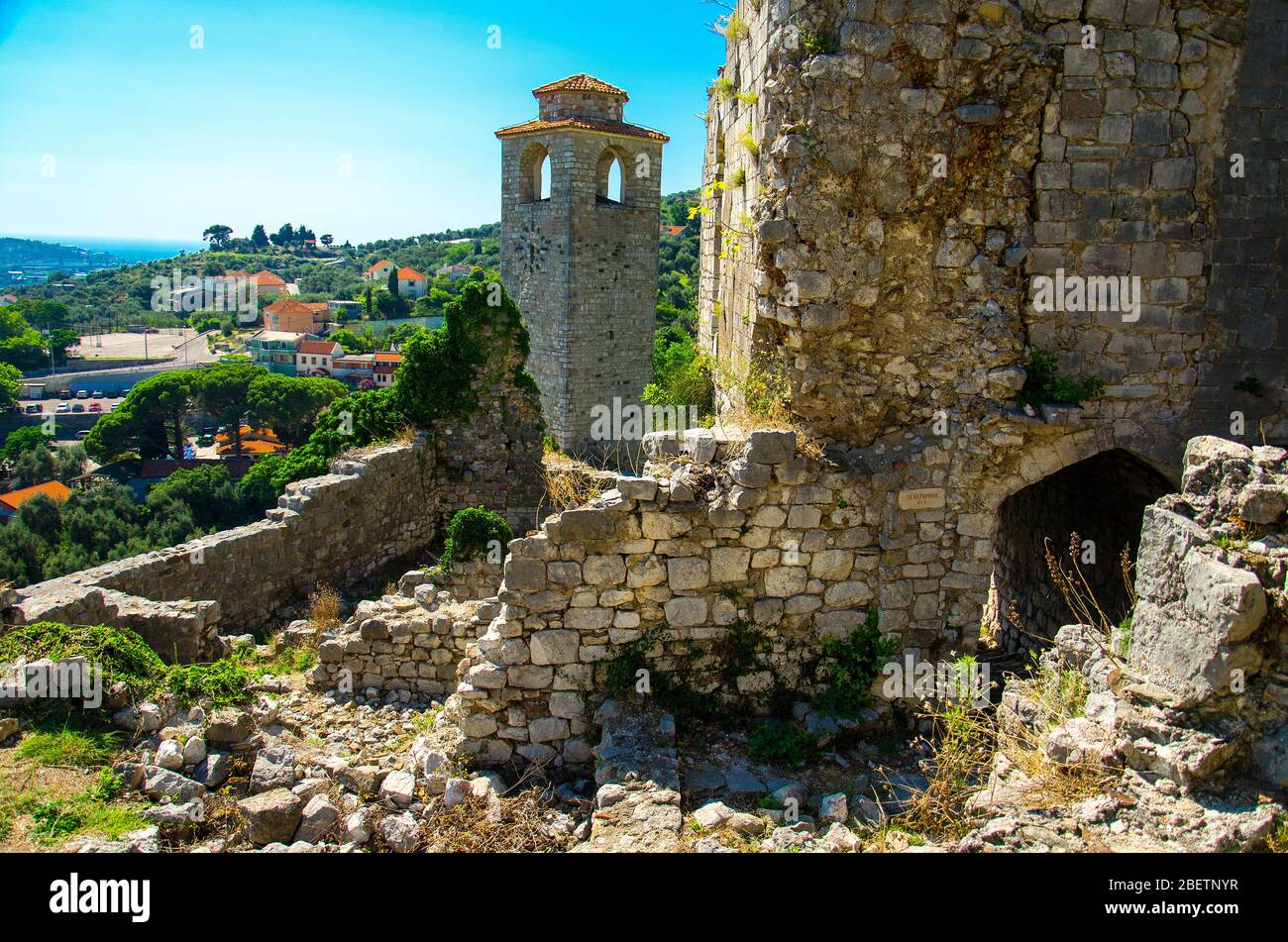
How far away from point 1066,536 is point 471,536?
5699mm

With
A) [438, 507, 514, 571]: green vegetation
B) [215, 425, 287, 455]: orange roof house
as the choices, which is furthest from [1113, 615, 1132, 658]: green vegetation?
[215, 425, 287, 455]: orange roof house

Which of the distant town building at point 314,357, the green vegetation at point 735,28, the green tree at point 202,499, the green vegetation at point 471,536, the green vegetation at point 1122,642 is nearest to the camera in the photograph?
the green vegetation at point 1122,642

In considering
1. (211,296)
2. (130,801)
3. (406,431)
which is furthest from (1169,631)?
(211,296)

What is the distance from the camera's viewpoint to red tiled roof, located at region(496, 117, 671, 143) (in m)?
27.3

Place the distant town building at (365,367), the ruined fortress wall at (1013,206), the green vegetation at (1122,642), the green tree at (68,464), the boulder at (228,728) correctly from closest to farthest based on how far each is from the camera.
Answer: the green vegetation at (1122,642)
the boulder at (228,728)
the ruined fortress wall at (1013,206)
the green tree at (68,464)
the distant town building at (365,367)

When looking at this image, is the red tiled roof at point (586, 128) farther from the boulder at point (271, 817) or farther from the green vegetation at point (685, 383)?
the boulder at point (271, 817)

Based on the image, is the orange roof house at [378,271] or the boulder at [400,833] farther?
the orange roof house at [378,271]

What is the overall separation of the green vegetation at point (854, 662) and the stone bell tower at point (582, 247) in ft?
78.4

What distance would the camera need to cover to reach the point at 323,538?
9664 millimetres

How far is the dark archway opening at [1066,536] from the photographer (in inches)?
279

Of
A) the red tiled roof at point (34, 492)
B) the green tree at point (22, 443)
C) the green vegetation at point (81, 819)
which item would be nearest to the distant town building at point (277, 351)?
the green tree at point (22, 443)

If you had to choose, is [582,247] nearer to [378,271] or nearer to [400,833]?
[400,833]

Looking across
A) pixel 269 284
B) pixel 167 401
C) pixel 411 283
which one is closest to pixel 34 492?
pixel 167 401

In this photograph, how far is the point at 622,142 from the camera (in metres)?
28.5
